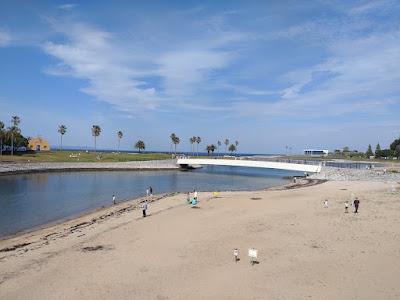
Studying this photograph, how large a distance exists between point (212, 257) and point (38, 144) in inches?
5624

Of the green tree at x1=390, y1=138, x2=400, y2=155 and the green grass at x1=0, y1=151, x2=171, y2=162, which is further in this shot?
the green tree at x1=390, y1=138, x2=400, y2=155

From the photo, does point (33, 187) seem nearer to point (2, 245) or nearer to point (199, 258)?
point (2, 245)

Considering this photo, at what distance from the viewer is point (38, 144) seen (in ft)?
484

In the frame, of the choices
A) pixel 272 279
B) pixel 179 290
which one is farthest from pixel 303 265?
pixel 179 290

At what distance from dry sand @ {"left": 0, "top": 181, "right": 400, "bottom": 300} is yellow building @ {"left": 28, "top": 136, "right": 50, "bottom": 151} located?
411ft

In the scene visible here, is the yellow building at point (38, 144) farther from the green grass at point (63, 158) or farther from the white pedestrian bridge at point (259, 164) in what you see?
the white pedestrian bridge at point (259, 164)

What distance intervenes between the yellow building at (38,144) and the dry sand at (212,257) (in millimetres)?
125142

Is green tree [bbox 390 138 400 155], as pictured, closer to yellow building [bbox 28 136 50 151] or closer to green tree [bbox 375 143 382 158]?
green tree [bbox 375 143 382 158]

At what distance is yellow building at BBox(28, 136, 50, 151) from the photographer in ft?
477

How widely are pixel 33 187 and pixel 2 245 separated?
36.4 m

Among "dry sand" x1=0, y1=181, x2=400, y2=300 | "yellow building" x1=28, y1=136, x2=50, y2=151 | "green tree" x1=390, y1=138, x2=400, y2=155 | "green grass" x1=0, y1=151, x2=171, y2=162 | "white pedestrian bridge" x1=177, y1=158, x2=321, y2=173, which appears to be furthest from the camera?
"yellow building" x1=28, y1=136, x2=50, y2=151

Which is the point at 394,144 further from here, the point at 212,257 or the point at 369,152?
the point at 212,257

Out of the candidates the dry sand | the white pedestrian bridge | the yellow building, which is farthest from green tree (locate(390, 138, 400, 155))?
the yellow building

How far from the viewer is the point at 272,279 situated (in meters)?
16.2
